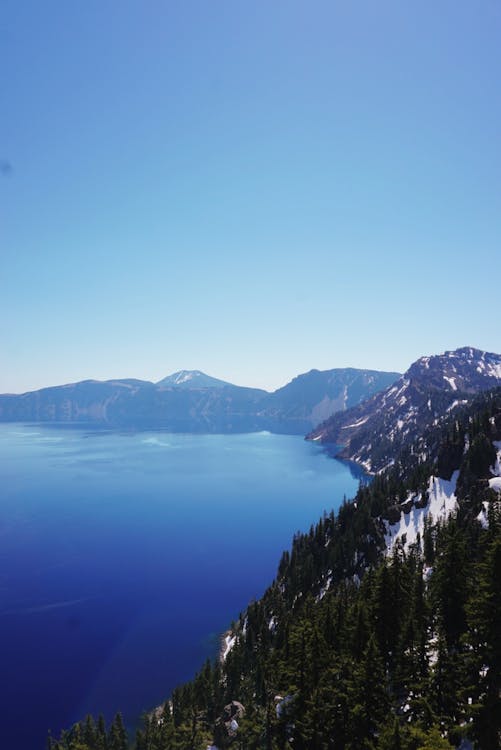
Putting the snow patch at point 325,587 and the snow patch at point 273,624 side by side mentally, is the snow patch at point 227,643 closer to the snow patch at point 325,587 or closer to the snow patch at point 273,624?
the snow patch at point 273,624

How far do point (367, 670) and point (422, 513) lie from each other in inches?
4865

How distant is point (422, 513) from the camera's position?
149000 millimetres

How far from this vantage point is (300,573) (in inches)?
5167

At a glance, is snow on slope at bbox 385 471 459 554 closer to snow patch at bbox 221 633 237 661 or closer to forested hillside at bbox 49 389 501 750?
forested hillside at bbox 49 389 501 750

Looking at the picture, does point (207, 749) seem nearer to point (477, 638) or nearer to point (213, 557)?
point (477, 638)

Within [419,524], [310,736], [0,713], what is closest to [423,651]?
[310,736]

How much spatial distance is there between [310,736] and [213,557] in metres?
130

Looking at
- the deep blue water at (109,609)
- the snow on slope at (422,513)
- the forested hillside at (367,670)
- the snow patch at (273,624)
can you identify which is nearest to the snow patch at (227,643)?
the forested hillside at (367,670)

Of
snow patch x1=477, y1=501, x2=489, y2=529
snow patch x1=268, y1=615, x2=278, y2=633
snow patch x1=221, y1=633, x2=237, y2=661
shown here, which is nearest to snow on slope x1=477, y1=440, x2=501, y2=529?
snow patch x1=477, y1=501, x2=489, y2=529

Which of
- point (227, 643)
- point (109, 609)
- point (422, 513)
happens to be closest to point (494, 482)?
point (422, 513)

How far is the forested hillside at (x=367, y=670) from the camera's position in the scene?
32.9m

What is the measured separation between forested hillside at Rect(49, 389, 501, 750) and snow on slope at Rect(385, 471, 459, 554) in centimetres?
1005

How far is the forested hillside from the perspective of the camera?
32906mm

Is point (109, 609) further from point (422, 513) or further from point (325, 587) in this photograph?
point (422, 513)
